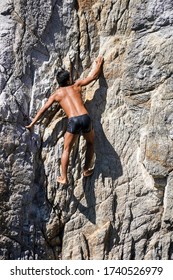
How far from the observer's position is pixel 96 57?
24.7ft

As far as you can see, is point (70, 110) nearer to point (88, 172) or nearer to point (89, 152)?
point (89, 152)

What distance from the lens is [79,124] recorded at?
7137 millimetres

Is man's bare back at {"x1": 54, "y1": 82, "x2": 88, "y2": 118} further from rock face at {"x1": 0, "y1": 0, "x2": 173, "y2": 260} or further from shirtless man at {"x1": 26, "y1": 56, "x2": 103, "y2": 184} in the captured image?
rock face at {"x1": 0, "y1": 0, "x2": 173, "y2": 260}

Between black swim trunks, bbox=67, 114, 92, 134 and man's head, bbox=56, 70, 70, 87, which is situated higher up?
man's head, bbox=56, 70, 70, 87

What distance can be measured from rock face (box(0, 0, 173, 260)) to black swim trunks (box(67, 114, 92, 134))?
346 millimetres

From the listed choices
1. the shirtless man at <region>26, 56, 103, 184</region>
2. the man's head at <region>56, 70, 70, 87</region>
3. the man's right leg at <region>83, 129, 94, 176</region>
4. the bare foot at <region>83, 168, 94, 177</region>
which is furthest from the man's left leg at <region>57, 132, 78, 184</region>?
the man's head at <region>56, 70, 70, 87</region>

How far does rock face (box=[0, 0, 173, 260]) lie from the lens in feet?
23.9

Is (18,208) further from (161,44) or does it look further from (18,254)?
(161,44)

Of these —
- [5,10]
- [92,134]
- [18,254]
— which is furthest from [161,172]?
[5,10]

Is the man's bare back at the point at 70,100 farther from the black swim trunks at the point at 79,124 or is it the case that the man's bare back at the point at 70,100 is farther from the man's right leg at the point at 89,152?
the man's right leg at the point at 89,152

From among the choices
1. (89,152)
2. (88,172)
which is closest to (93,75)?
(89,152)
